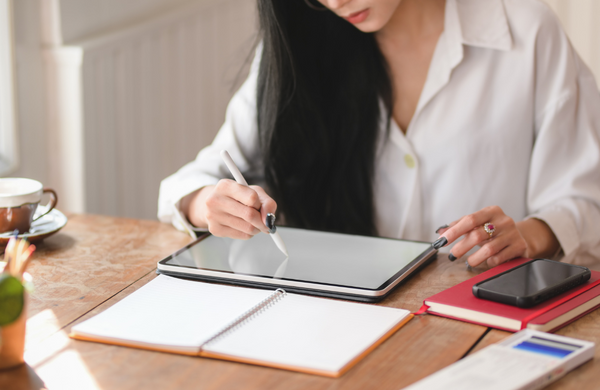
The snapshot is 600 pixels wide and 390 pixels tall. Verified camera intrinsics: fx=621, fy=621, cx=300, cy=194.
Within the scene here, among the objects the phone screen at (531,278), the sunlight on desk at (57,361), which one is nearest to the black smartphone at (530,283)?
the phone screen at (531,278)

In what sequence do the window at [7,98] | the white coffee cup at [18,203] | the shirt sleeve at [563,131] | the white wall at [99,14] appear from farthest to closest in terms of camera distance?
the white wall at [99,14] < the window at [7,98] < the shirt sleeve at [563,131] < the white coffee cup at [18,203]

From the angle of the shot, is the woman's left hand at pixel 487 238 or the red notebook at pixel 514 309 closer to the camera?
the red notebook at pixel 514 309

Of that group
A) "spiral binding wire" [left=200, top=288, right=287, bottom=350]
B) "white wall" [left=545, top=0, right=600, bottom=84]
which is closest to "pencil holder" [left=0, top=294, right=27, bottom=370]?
"spiral binding wire" [left=200, top=288, right=287, bottom=350]

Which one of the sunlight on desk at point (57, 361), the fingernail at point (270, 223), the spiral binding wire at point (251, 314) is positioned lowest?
the sunlight on desk at point (57, 361)

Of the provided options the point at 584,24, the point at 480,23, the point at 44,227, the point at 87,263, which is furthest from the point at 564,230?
the point at 584,24

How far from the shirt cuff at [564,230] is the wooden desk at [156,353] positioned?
0.74ft

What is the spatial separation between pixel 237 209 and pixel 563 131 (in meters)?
0.68

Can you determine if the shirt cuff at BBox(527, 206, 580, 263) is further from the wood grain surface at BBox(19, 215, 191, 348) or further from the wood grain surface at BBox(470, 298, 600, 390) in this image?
the wood grain surface at BBox(19, 215, 191, 348)

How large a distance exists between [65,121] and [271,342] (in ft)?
4.40

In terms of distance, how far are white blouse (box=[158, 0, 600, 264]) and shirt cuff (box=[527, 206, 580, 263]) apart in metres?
0.06

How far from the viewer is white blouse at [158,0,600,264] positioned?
3.96ft

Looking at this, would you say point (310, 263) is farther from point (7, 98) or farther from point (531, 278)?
point (7, 98)

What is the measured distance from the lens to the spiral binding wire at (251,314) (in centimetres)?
70

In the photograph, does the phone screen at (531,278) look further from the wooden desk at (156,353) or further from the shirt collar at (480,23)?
the shirt collar at (480,23)
